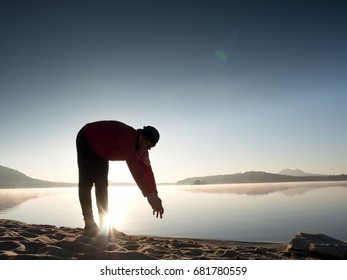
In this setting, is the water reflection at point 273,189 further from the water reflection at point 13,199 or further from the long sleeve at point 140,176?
the long sleeve at point 140,176

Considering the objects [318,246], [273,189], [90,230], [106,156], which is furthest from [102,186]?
[273,189]

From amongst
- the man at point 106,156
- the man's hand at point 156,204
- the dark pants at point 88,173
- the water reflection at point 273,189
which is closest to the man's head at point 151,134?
the man at point 106,156

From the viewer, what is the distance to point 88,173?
5.09 meters

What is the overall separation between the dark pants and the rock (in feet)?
11.0

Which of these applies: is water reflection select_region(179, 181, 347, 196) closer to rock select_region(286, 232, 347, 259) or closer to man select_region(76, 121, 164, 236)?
rock select_region(286, 232, 347, 259)

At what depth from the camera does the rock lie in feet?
15.8

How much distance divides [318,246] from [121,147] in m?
A: 3.50

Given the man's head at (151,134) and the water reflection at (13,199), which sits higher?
the man's head at (151,134)

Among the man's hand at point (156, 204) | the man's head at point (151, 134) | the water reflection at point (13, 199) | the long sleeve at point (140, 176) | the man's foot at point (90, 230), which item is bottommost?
the water reflection at point (13, 199)

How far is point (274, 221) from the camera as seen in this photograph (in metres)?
12.2

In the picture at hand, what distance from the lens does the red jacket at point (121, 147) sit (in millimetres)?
4473
